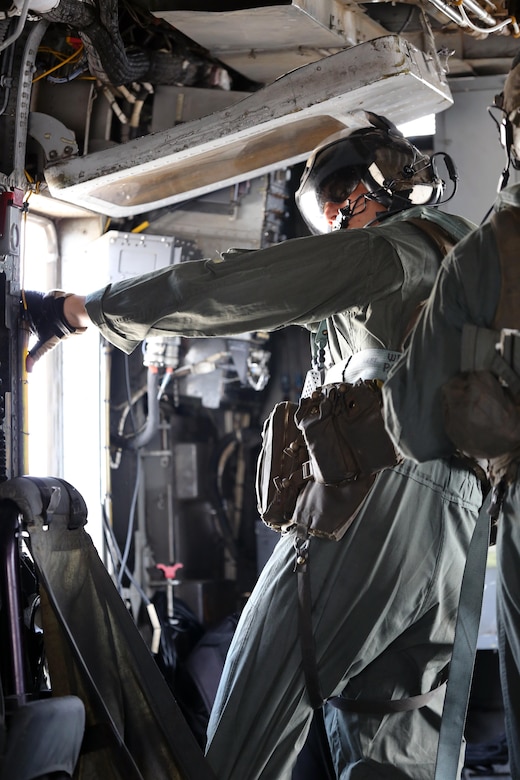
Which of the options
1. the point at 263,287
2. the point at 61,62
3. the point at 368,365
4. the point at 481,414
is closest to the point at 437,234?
the point at 368,365

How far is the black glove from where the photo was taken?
2961 mm

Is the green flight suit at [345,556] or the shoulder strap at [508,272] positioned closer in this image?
the shoulder strap at [508,272]

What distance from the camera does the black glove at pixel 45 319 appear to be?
9.71 ft

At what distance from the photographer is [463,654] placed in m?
2.26

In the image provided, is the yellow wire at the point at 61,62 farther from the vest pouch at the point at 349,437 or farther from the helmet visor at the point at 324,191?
the vest pouch at the point at 349,437

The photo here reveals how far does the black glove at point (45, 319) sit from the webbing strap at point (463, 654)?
1.37 metres

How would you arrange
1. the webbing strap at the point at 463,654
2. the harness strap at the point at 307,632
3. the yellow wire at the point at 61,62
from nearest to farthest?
the webbing strap at the point at 463,654, the harness strap at the point at 307,632, the yellow wire at the point at 61,62

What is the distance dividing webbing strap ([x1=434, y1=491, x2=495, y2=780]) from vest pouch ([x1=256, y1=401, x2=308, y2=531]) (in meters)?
0.58

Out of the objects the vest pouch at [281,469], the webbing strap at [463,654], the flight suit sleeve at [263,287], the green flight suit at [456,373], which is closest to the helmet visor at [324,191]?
the flight suit sleeve at [263,287]

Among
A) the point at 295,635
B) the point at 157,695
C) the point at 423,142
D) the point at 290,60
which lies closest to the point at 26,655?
the point at 157,695

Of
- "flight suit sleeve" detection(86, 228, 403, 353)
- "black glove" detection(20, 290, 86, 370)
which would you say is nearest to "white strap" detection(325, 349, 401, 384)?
"flight suit sleeve" detection(86, 228, 403, 353)

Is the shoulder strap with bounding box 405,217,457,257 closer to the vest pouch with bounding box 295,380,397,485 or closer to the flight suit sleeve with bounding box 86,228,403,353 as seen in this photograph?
the flight suit sleeve with bounding box 86,228,403,353

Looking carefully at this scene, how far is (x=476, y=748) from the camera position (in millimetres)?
4371

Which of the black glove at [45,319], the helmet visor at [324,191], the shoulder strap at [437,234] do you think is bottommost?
the black glove at [45,319]
